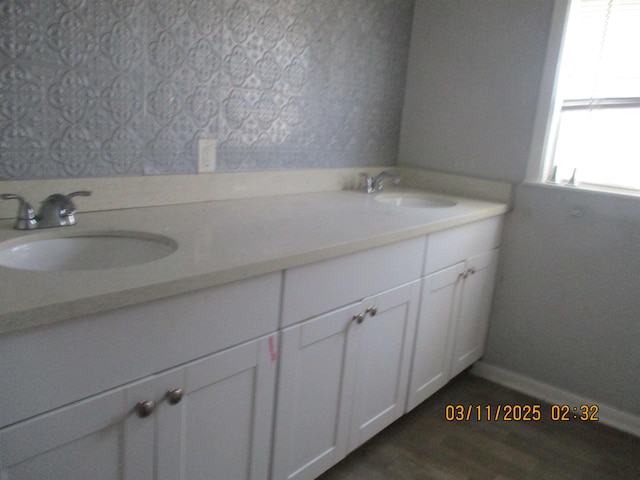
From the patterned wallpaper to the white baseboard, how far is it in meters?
1.25

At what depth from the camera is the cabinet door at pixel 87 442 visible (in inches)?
33.6

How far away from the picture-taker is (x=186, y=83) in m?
1.63

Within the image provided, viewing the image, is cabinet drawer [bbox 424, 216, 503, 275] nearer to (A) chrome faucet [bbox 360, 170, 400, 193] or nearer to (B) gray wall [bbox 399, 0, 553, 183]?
(B) gray wall [bbox 399, 0, 553, 183]

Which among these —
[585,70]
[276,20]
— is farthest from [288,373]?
[585,70]

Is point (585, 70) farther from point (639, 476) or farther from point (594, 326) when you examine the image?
point (639, 476)

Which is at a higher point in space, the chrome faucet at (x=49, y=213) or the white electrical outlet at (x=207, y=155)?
the white electrical outlet at (x=207, y=155)

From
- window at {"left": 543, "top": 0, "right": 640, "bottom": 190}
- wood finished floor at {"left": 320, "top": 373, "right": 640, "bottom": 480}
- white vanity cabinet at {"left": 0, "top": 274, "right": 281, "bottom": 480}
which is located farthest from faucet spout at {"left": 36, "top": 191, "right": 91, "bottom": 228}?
window at {"left": 543, "top": 0, "right": 640, "bottom": 190}

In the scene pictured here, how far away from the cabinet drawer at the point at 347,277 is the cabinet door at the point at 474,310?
0.51m

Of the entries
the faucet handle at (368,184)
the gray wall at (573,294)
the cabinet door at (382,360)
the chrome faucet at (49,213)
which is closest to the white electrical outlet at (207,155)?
the chrome faucet at (49,213)

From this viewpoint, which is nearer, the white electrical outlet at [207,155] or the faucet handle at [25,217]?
the faucet handle at [25,217]

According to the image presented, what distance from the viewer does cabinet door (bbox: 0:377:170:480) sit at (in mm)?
853

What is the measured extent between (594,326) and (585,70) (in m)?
1.11

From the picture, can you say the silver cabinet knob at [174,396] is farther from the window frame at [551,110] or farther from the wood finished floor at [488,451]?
the window frame at [551,110]

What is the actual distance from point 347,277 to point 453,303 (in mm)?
835
